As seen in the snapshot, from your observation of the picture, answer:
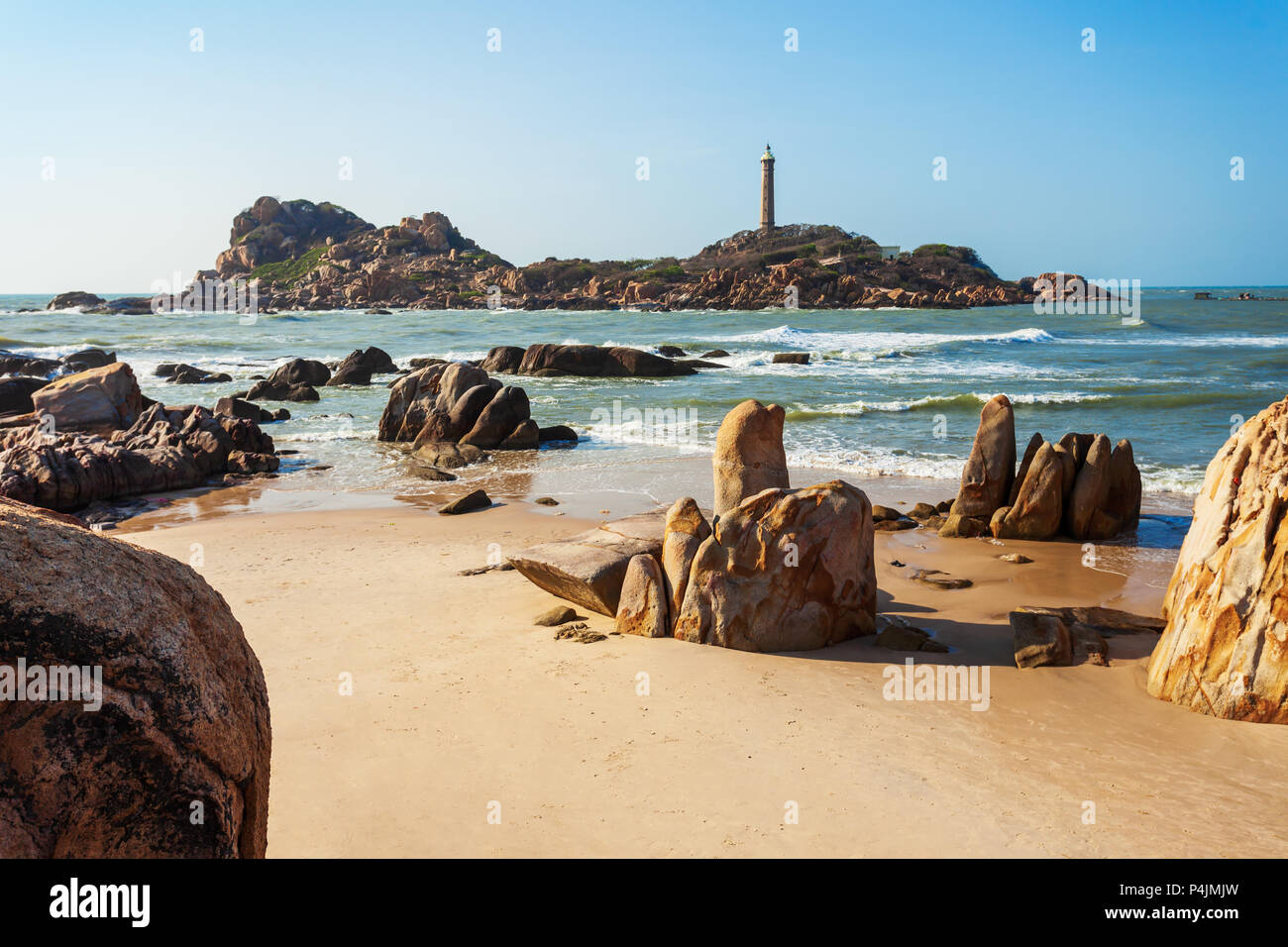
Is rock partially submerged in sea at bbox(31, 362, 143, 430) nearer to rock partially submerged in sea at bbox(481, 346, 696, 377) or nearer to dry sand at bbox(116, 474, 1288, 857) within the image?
dry sand at bbox(116, 474, 1288, 857)

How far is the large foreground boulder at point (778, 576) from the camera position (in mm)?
6969

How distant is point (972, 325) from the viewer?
56.9m

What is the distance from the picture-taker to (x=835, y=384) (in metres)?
28.2

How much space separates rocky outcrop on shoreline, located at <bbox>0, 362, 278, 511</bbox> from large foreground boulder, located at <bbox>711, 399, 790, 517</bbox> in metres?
9.15

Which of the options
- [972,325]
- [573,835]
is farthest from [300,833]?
[972,325]

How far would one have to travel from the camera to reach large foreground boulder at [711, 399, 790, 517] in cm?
865

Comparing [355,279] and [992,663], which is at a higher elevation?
[355,279]

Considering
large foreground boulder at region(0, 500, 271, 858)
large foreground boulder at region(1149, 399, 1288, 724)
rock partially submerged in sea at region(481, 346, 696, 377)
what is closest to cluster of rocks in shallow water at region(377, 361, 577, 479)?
rock partially submerged in sea at region(481, 346, 696, 377)


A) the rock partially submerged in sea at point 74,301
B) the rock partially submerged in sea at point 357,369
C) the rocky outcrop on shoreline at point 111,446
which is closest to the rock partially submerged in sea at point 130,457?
the rocky outcrop on shoreline at point 111,446
